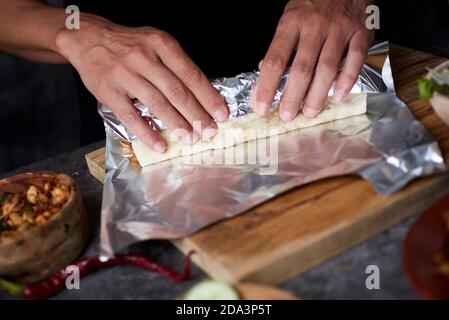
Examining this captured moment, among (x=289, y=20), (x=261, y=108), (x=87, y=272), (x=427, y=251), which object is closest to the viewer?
(x=427, y=251)

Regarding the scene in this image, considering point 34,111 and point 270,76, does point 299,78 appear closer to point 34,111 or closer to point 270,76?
point 270,76

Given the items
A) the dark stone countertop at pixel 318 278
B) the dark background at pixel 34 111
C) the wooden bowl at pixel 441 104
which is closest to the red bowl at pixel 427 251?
the dark stone countertop at pixel 318 278

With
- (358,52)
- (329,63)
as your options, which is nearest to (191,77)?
(329,63)

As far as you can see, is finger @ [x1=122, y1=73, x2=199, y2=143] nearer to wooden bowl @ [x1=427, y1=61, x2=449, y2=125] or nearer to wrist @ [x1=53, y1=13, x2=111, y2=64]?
wrist @ [x1=53, y1=13, x2=111, y2=64]

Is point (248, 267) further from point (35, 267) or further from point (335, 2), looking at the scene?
point (335, 2)

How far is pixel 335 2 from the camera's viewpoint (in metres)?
2.18

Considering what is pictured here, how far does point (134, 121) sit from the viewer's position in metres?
1.89

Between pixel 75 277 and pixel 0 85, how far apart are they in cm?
314

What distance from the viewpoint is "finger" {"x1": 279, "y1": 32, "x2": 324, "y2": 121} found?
1.93 metres

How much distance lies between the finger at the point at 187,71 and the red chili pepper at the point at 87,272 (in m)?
0.58

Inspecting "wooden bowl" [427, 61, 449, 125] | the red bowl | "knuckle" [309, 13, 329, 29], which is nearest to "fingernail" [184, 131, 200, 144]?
"knuckle" [309, 13, 329, 29]

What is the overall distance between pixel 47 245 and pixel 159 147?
0.54 metres
